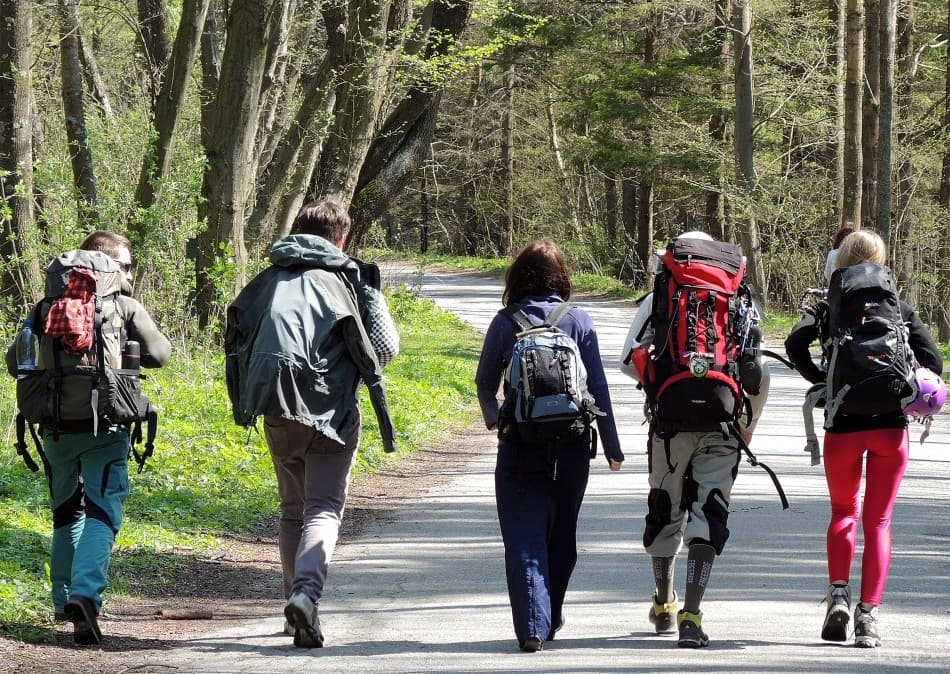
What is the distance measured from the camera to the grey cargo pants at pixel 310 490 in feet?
18.4

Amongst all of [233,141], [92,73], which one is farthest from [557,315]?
[92,73]

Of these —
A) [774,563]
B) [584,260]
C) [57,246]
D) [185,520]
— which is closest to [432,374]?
[57,246]

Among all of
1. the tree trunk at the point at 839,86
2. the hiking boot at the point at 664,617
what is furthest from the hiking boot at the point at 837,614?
the tree trunk at the point at 839,86

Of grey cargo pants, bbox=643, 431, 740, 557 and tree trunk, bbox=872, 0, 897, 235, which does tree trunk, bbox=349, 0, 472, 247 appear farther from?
grey cargo pants, bbox=643, 431, 740, 557

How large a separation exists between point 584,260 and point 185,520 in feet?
114

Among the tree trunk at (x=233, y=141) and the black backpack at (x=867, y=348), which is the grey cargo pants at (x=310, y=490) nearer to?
the black backpack at (x=867, y=348)

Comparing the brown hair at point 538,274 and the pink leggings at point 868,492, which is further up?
the brown hair at point 538,274

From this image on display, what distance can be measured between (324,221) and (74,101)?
1355cm

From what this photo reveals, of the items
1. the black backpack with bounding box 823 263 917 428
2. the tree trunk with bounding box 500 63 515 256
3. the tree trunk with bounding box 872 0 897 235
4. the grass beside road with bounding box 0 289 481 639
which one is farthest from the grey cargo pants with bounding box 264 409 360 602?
the tree trunk with bounding box 500 63 515 256

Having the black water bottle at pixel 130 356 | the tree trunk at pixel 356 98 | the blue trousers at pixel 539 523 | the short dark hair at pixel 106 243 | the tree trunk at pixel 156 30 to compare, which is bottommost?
the blue trousers at pixel 539 523

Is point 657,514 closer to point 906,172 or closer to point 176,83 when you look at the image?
point 176,83

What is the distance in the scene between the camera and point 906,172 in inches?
1278

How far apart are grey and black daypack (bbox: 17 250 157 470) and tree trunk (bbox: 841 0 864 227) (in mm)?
17576

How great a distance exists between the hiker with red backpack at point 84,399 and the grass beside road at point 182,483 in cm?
42
